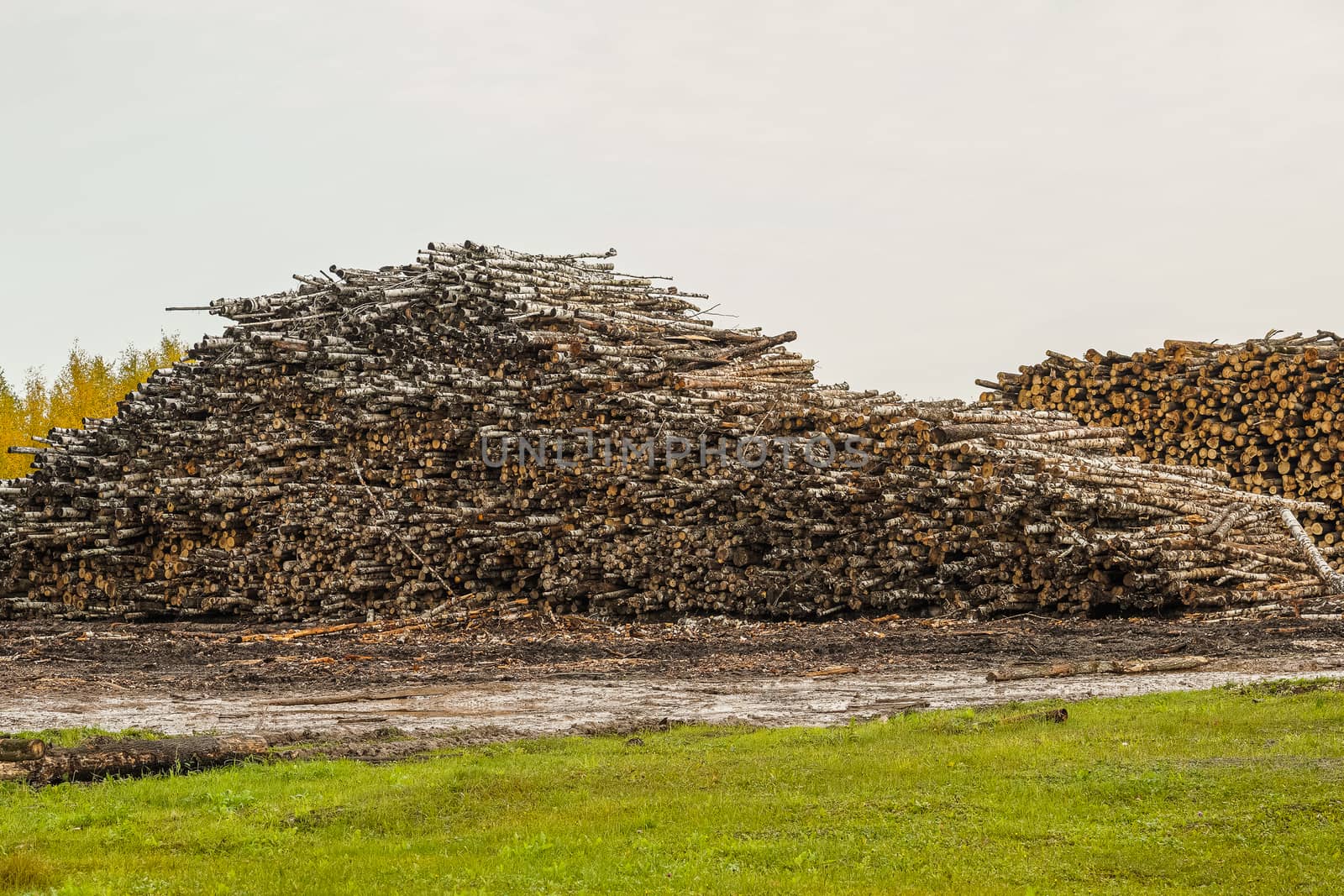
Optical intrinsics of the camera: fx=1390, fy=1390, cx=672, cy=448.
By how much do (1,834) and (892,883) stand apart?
486 cm

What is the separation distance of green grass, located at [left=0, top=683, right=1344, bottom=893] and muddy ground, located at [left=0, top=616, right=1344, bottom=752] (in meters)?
1.86

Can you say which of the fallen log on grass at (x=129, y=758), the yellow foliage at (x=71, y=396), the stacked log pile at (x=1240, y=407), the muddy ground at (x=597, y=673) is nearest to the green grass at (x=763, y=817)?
the fallen log on grass at (x=129, y=758)

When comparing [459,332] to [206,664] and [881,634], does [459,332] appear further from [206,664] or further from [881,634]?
[881,634]

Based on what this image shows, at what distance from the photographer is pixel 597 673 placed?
15.5 m

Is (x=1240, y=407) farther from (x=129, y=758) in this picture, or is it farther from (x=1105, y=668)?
(x=129, y=758)

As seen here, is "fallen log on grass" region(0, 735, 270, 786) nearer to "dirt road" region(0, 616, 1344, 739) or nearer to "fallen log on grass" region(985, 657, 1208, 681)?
"dirt road" region(0, 616, 1344, 739)

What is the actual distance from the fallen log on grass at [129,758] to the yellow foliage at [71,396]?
134 ft

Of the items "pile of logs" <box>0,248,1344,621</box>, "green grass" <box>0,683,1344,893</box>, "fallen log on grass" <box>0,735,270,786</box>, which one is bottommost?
"green grass" <box>0,683,1344,893</box>

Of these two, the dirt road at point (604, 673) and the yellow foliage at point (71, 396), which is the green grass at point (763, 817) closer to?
the dirt road at point (604, 673)

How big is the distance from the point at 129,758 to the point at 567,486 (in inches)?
463

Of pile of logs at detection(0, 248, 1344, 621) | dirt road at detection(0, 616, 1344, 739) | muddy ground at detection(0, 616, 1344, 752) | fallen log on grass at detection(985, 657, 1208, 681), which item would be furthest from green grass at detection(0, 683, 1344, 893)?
pile of logs at detection(0, 248, 1344, 621)

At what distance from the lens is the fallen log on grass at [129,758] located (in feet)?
30.5

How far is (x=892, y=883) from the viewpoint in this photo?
21.2 ft

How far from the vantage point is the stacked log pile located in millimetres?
21219
